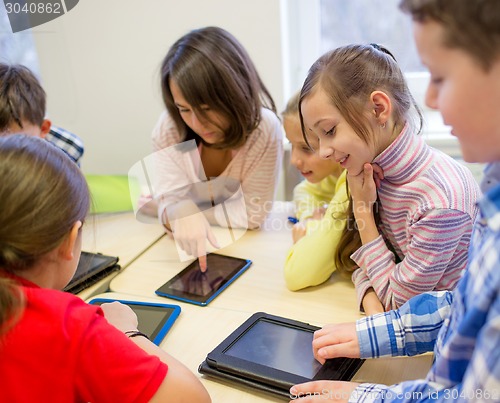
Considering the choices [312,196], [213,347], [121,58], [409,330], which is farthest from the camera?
[121,58]

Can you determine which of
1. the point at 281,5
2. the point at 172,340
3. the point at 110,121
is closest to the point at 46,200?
the point at 172,340

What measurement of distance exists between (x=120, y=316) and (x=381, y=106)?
600mm

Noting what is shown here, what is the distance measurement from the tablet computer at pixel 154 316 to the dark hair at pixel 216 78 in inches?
20.6

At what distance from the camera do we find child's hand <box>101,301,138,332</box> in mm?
881

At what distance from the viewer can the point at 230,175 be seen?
4.73 feet

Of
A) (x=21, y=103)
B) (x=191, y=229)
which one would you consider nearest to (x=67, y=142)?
(x=21, y=103)

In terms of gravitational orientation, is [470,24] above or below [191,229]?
above

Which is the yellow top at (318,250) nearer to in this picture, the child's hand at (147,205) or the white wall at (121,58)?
the child's hand at (147,205)

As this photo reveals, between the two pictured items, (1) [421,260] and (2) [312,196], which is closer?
(1) [421,260]

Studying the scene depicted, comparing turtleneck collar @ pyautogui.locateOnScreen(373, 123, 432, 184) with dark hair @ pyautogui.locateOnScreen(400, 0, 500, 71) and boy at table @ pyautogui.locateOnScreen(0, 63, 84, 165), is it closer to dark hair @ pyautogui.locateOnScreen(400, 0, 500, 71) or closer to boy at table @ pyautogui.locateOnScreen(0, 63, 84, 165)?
dark hair @ pyautogui.locateOnScreen(400, 0, 500, 71)

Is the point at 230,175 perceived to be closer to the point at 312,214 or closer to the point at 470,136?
the point at 312,214

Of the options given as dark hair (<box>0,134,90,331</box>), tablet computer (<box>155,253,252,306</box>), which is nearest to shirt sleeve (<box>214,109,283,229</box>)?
tablet computer (<box>155,253,252,306</box>)

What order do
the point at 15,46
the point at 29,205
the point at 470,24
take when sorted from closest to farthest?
the point at 470,24 < the point at 29,205 < the point at 15,46

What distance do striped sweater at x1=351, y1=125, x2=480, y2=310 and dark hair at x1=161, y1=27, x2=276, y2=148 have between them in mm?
492
